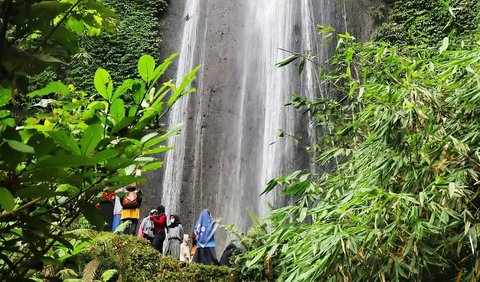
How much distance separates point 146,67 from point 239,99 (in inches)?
534

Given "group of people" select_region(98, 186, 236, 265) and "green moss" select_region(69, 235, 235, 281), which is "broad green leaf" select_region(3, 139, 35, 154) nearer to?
"green moss" select_region(69, 235, 235, 281)

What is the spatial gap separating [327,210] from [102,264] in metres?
2.98

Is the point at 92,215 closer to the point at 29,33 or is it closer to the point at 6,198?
the point at 6,198

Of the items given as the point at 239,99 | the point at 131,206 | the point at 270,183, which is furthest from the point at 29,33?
the point at 239,99

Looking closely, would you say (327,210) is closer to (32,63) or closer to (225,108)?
(32,63)

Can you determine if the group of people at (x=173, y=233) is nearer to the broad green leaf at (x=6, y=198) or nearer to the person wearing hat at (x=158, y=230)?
the person wearing hat at (x=158, y=230)

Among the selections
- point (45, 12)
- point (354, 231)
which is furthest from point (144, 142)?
point (354, 231)

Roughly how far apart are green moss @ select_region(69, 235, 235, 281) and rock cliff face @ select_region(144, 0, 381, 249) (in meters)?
5.30

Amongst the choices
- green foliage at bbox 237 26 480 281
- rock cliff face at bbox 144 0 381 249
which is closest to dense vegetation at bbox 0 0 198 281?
green foliage at bbox 237 26 480 281

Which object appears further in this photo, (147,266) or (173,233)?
(173,233)

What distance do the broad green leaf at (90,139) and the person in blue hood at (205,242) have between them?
301 inches

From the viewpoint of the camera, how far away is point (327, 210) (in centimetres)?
459

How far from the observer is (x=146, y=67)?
120 centimetres

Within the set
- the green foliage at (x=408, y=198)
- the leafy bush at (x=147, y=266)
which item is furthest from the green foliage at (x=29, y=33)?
the leafy bush at (x=147, y=266)
